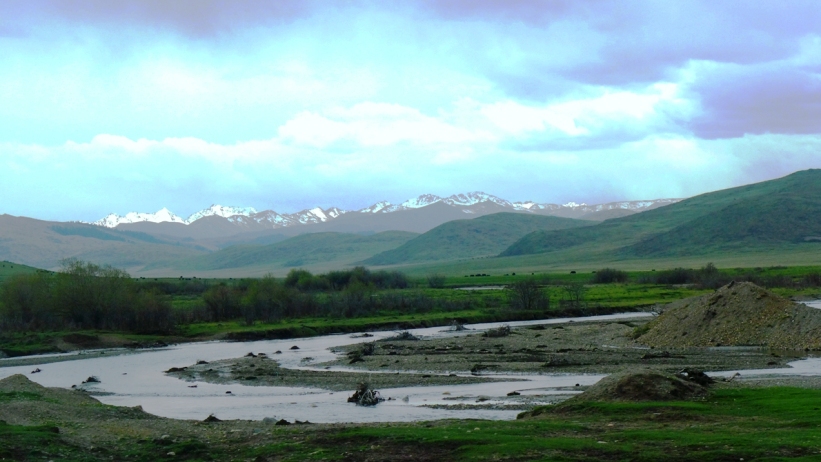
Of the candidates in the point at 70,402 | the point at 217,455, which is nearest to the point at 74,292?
the point at 70,402

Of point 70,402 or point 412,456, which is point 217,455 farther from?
point 70,402

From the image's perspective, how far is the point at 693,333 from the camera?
59688 mm

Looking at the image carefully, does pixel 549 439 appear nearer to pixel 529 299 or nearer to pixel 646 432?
pixel 646 432

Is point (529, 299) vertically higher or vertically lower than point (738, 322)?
higher

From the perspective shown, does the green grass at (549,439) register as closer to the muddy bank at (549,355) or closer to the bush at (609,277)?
the muddy bank at (549,355)

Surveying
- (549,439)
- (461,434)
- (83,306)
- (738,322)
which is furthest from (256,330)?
(549,439)

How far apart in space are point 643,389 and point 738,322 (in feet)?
110

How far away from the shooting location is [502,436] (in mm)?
22406

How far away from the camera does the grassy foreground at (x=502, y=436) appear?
793 inches

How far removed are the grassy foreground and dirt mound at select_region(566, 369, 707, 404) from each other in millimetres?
994

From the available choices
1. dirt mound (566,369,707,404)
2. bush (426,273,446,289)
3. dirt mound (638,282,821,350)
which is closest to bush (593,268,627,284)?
bush (426,273,446,289)

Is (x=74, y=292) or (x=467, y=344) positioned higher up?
(x=74, y=292)

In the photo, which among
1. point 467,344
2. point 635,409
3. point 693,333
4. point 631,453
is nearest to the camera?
point 631,453

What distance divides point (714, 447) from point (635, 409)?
7281 millimetres
